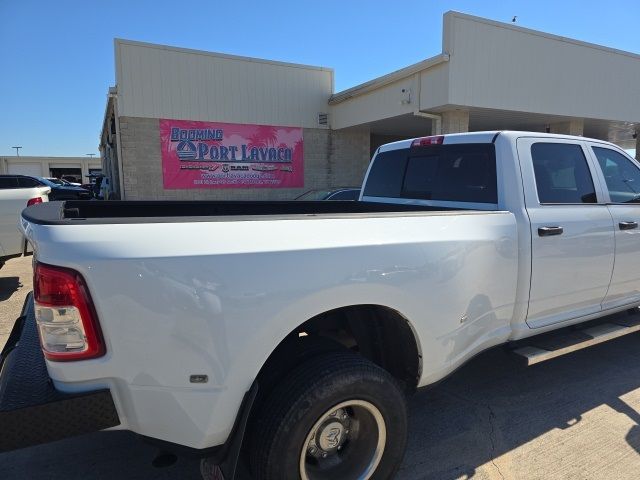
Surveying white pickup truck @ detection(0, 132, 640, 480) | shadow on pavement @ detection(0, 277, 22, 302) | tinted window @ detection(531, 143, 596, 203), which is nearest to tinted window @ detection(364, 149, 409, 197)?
white pickup truck @ detection(0, 132, 640, 480)

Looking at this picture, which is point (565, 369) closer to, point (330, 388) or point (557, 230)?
point (557, 230)

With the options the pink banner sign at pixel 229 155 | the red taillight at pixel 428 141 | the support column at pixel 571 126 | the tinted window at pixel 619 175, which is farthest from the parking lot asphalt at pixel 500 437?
the support column at pixel 571 126

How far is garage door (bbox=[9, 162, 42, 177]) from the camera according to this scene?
6225 cm

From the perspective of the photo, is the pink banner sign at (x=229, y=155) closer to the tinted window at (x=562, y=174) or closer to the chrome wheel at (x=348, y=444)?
the tinted window at (x=562, y=174)

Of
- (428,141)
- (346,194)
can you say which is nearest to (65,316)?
(428,141)

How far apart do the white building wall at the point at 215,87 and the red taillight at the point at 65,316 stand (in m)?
14.0

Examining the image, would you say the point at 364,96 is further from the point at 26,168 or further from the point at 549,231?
the point at 26,168

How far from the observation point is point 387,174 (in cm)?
428

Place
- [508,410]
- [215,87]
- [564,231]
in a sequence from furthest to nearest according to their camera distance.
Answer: [215,87], [508,410], [564,231]

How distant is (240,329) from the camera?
6.12ft

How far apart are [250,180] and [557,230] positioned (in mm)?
14082

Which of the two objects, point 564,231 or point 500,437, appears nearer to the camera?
point 500,437

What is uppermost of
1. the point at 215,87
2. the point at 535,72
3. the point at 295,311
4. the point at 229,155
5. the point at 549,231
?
the point at 535,72

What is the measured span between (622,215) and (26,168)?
7455 centimetres
